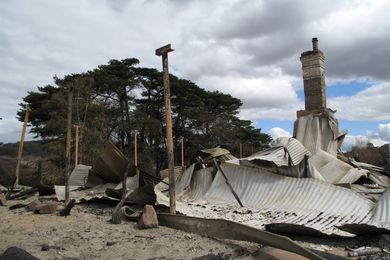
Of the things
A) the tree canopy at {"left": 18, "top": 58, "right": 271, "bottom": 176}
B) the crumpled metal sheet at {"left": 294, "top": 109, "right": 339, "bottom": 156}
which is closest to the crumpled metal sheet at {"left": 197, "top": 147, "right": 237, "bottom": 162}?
the crumpled metal sheet at {"left": 294, "top": 109, "right": 339, "bottom": 156}

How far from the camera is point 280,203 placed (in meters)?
6.81

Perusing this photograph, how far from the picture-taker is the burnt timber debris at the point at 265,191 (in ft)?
16.7

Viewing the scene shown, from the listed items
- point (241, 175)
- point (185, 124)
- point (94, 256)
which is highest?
point (185, 124)

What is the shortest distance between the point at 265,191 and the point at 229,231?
285cm

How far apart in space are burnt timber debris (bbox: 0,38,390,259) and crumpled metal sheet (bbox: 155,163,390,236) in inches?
0.6

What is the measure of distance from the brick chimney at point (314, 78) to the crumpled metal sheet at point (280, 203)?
4.07 m

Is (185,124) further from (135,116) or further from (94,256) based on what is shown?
(94,256)

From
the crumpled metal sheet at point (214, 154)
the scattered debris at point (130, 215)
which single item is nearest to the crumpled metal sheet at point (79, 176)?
the crumpled metal sheet at point (214, 154)

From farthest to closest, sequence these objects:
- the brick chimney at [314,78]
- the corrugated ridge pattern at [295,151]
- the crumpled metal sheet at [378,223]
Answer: the brick chimney at [314,78] → the corrugated ridge pattern at [295,151] → the crumpled metal sheet at [378,223]

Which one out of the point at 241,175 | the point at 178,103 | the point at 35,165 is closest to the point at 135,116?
the point at 178,103

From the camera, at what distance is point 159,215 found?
568 cm

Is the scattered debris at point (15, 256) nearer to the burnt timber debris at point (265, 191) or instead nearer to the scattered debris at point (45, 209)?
the burnt timber debris at point (265, 191)

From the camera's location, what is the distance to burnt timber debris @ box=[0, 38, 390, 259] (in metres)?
5.09

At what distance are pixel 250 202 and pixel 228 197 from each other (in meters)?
0.59
